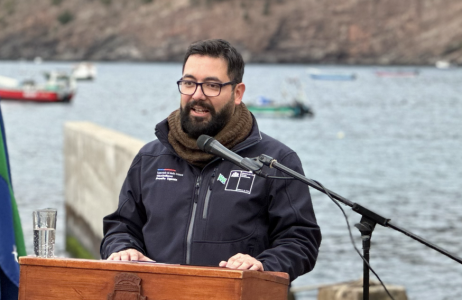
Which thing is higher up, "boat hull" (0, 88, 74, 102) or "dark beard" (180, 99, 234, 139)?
"boat hull" (0, 88, 74, 102)

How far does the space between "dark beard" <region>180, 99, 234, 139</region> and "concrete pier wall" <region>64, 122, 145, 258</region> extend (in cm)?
550

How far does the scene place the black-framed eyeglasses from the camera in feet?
12.8

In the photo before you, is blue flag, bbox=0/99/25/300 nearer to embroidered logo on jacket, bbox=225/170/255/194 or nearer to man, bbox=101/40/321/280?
man, bbox=101/40/321/280

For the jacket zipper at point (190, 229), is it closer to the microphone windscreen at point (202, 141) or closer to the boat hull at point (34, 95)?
the microphone windscreen at point (202, 141)

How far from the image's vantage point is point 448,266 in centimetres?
1523

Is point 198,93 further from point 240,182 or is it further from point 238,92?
point 240,182

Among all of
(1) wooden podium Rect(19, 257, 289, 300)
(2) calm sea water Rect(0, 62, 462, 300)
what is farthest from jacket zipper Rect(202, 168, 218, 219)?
(2) calm sea water Rect(0, 62, 462, 300)

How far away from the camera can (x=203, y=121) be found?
3939 millimetres

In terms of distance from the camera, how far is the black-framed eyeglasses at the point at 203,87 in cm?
390

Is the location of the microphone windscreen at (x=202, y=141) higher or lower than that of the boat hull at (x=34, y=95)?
lower

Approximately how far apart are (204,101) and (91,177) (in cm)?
794

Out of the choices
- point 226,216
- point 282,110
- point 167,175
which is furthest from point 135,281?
point 282,110

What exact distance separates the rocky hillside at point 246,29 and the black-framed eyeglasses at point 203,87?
149m

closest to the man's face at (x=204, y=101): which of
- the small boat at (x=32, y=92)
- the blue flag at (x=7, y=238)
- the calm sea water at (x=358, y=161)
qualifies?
the blue flag at (x=7, y=238)
